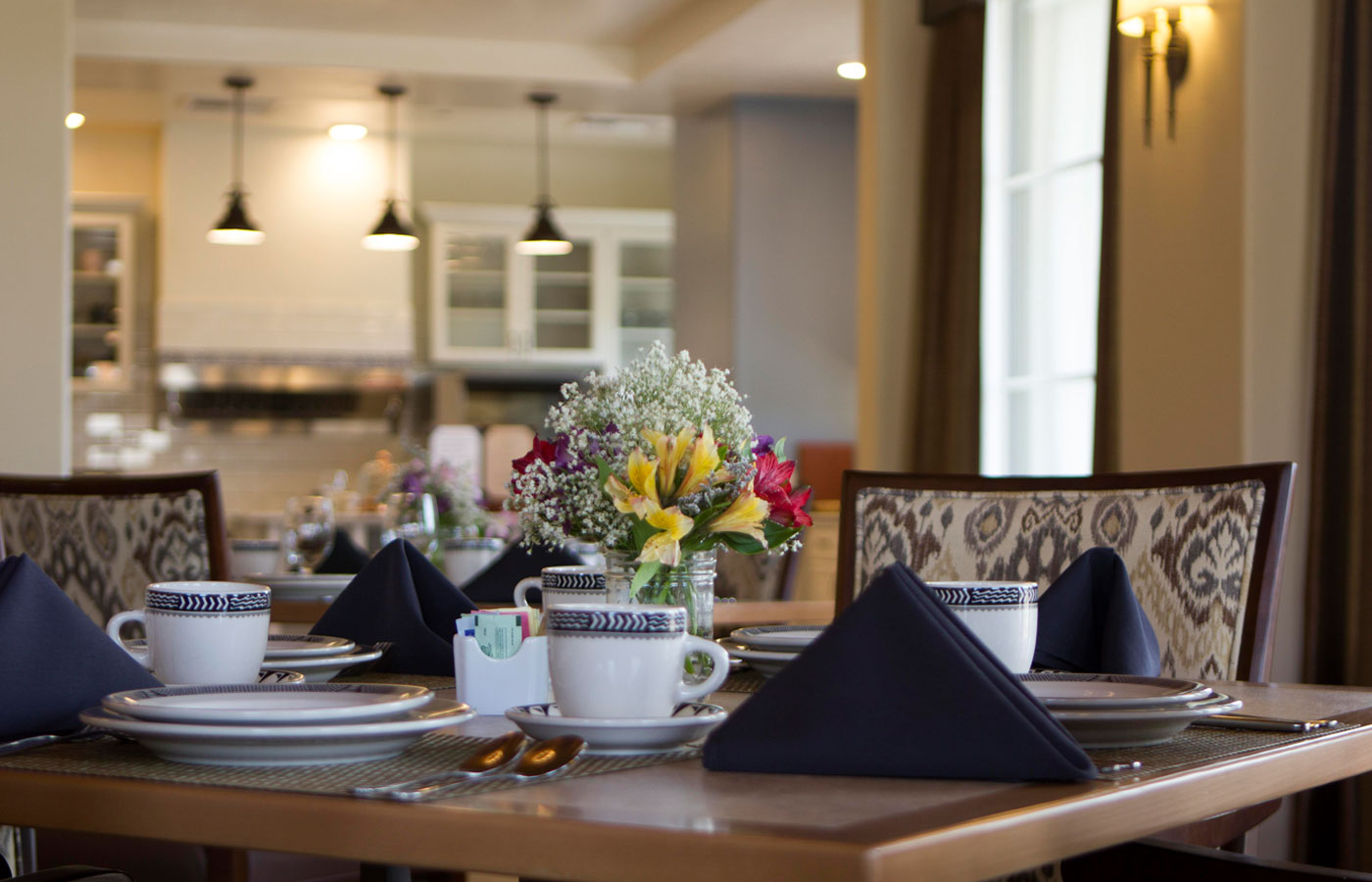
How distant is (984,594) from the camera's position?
1.07 metres

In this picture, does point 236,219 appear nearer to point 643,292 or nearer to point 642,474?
point 643,292

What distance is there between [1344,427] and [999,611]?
247cm

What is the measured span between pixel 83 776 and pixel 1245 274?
3.10 meters

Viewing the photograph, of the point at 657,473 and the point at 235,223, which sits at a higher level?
the point at 235,223

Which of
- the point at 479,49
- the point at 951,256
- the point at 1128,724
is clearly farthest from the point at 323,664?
the point at 479,49

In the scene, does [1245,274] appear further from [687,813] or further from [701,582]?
[687,813]

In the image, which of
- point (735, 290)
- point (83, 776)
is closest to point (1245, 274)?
point (83, 776)

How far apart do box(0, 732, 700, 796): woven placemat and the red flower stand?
318 millimetres

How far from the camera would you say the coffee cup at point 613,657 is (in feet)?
3.01

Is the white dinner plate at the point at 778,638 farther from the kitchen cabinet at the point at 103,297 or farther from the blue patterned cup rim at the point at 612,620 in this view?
the kitchen cabinet at the point at 103,297

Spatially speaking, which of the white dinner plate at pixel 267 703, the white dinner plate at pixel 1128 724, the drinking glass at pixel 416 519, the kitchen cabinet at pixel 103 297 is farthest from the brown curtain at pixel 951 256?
the kitchen cabinet at pixel 103 297

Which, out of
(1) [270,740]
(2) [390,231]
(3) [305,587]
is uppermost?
(2) [390,231]

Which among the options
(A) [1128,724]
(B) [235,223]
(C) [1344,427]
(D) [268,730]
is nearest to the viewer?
(D) [268,730]

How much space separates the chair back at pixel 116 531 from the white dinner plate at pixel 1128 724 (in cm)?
152
